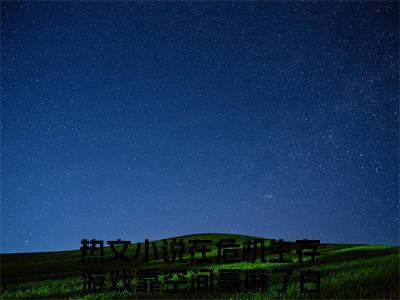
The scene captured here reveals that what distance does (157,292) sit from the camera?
20469 mm

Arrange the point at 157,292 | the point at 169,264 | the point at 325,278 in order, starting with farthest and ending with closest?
the point at 169,264, the point at 325,278, the point at 157,292

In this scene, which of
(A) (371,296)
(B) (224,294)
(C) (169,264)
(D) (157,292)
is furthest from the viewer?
(C) (169,264)

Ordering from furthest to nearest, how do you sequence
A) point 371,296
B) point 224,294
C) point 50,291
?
1. point 50,291
2. point 224,294
3. point 371,296

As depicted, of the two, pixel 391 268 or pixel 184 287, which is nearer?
pixel 184 287

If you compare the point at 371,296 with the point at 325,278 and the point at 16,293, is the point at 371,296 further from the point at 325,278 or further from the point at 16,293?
the point at 16,293

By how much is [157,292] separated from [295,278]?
6.75 metres

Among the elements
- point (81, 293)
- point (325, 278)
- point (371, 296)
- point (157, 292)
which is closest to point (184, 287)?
point (157, 292)

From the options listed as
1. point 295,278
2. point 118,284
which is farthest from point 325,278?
point 118,284

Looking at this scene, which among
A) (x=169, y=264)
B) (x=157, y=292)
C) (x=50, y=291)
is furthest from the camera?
(x=169, y=264)

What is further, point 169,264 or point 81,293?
point 169,264

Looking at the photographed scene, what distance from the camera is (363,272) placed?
23.6m

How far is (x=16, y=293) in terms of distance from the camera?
24094mm

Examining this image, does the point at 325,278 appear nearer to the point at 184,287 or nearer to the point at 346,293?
the point at 346,293

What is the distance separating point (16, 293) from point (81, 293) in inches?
184
